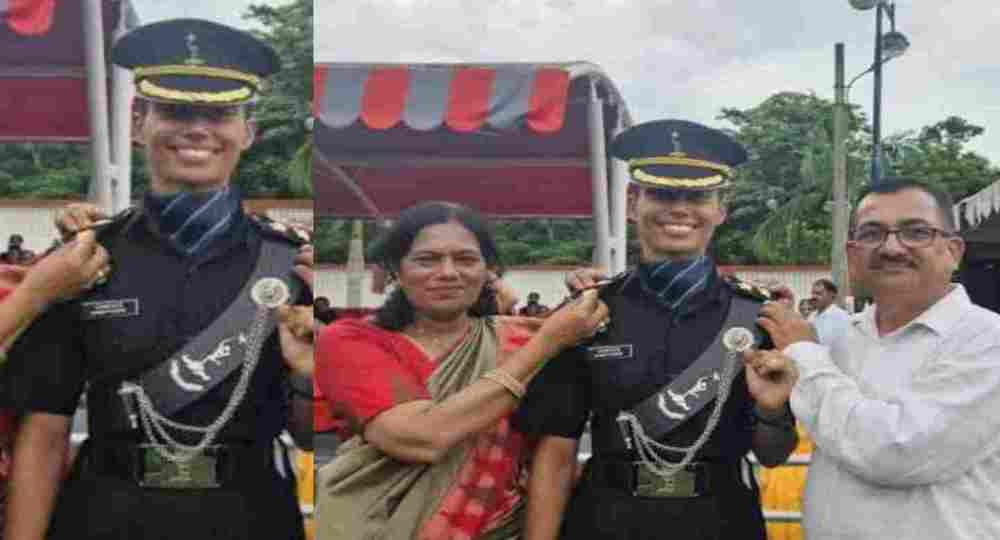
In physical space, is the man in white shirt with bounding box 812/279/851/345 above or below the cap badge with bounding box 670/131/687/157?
below

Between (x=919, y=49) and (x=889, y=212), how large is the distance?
1.14ft

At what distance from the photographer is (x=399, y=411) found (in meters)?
2.39

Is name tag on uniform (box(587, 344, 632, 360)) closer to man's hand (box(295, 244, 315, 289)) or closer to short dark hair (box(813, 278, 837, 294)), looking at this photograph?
short dark hair (box(813, 278, 837, 294))

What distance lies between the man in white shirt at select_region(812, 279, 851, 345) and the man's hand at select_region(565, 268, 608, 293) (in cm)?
42

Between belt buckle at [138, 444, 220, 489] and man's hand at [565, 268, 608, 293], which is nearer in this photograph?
belt buckle at [138, 444, 220, 489]

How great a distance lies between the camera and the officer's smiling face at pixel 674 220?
2.48 meters

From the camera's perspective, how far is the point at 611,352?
8.20 feet

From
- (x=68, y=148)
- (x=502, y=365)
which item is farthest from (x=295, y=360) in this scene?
(x=68, y=148)

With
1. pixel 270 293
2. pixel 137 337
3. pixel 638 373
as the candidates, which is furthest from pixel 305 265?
pixel 638 373

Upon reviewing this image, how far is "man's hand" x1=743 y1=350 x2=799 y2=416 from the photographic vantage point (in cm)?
240

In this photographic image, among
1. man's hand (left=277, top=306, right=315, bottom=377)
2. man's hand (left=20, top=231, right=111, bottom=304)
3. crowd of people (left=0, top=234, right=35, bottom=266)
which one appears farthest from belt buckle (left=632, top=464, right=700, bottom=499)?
crowd of people (left=0, top=234, right=35, bottom=266)

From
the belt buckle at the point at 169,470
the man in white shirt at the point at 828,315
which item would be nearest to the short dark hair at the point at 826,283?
the man in white shirt at the point at 828,315

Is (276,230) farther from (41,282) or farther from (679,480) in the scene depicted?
(679,480)

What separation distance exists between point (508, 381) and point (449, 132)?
1.63 feet
